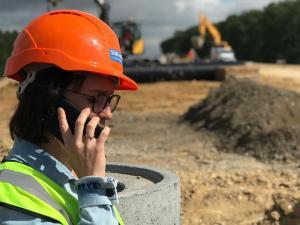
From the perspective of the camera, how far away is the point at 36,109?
1.57 metres

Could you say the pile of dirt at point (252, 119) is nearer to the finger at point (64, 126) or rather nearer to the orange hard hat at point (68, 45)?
the orange hard hat at point (68, 45)

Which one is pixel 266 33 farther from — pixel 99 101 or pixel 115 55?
pixel 99 101

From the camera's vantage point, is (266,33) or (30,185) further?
(266,33)

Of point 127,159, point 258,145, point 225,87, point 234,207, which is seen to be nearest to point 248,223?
point 234,207

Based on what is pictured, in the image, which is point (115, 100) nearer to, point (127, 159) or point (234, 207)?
point (234, 207)

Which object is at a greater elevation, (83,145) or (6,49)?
(83,145)

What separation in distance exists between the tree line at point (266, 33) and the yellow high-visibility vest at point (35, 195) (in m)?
70.4

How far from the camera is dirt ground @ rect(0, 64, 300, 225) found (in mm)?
5906

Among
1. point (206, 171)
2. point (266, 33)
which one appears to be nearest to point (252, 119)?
point (206, 171)

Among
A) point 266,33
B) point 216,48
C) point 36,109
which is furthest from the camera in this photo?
point 266,33

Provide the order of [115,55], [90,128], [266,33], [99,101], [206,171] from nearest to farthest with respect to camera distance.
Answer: [90,128] → [99,101] → [115,55] → [206,171] → [266,33]

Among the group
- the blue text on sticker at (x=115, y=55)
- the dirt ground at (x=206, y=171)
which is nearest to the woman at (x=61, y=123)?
the blue text on sticker at (x=115, y=55)

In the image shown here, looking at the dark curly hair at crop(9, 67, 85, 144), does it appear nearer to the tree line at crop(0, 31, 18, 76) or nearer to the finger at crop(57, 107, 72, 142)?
the finger at crop(57, 107, 72, 142)

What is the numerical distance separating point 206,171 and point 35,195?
22.0 feet
